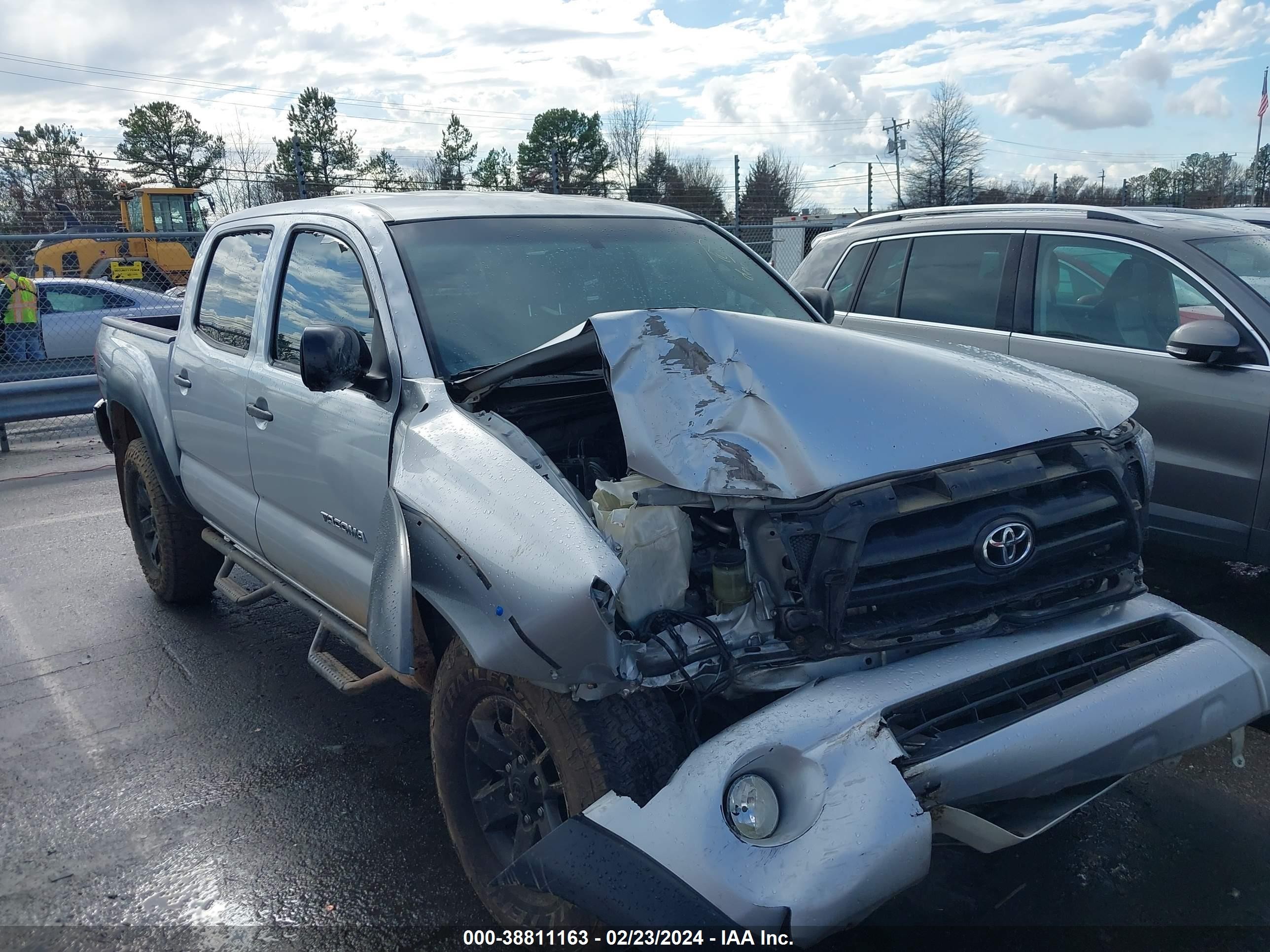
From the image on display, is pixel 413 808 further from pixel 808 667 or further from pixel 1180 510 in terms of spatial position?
pixel 1180 510

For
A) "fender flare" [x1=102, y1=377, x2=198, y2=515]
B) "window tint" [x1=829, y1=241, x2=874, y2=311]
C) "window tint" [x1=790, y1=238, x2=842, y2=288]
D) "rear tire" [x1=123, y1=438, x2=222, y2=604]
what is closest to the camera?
"fender flare" [x1=102, y1=377, x2=198, y2=515]

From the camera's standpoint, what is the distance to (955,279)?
18.3 feet

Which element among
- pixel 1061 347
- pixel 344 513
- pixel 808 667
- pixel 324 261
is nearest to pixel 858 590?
pixel 808 667

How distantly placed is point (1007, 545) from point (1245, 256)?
10.6ft

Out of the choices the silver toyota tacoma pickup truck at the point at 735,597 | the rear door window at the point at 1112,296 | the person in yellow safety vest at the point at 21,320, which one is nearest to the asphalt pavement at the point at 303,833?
the silver toyota tacoma pickup truck at the point at 735,597

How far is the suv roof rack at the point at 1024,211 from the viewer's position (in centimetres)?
→ 499

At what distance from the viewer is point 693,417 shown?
8.16 feet

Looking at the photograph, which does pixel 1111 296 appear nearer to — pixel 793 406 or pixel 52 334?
pixel 793 406

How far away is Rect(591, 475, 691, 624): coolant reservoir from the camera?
2.38 metres

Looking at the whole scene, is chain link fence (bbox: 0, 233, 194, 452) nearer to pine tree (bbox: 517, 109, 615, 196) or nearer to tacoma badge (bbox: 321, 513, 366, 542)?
tacoma badge (bbox: 321, 513, 366, 542)

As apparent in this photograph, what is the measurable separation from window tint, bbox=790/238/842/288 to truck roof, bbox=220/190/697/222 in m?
2.33

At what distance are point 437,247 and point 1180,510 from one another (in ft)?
11.3

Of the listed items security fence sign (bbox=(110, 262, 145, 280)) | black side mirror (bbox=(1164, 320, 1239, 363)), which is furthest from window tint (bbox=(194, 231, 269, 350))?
security fence sign (bbox=(110, 262, 145, 280))

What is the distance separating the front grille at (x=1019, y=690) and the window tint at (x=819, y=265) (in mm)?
4015
